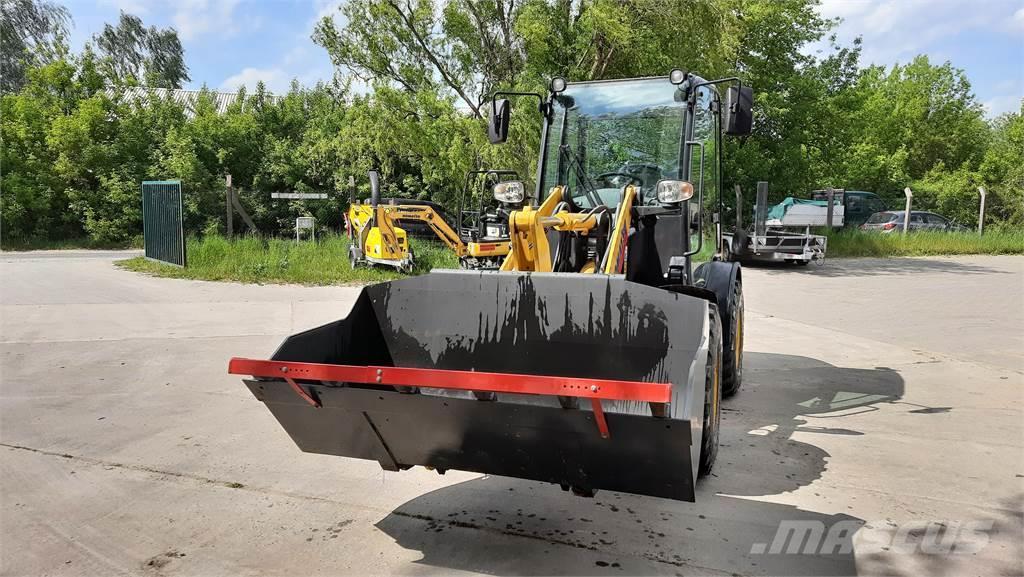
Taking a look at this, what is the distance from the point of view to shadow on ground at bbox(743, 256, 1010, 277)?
19.1m

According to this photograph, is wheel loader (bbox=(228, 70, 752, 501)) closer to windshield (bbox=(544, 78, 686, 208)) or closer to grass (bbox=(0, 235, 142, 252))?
windshield (bbox=(544, 78, 686, 208))

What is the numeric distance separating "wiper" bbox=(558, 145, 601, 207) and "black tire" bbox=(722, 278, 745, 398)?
1.44 meters

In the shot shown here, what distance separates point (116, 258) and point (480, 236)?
38.9 feet

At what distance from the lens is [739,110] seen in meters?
5.78

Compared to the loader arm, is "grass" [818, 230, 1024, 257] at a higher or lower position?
lower

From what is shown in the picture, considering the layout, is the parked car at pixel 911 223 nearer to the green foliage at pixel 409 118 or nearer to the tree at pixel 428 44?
the green foliage at pixel 409 118

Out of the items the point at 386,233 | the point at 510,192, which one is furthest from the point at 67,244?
the point at 510,192

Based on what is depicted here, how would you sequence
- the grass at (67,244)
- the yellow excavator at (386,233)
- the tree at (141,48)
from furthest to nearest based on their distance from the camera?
the tree at (141,48)
the grass at (67,244)
the yellow excavator at (386,233)

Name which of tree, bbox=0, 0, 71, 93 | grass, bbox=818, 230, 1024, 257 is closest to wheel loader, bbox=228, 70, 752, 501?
grass, bbox=818, 230, 1024, 257

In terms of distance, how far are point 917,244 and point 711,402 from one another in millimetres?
24022

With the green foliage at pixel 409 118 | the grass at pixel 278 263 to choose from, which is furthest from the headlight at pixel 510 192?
the green foliage at pixel 409 118

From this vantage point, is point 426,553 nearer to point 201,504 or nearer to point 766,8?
point 201,504

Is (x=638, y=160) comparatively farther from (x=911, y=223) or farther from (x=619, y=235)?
(x=911, y=223)

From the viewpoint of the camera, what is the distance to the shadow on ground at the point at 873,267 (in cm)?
1914
